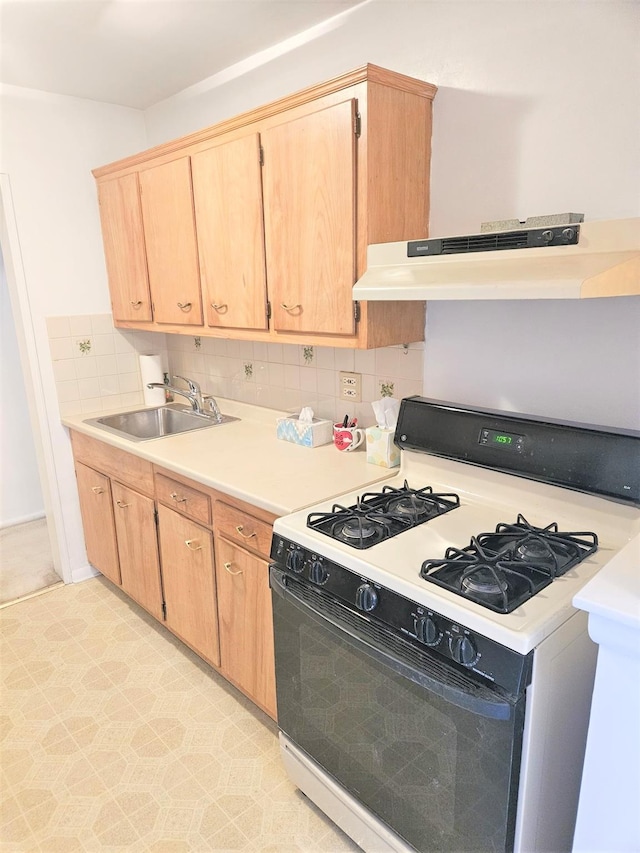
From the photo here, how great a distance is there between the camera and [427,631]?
117 cm

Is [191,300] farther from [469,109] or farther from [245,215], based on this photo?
[469,109]

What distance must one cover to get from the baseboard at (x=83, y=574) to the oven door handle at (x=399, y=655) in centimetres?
194

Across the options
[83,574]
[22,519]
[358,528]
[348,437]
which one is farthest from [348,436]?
[22,519]

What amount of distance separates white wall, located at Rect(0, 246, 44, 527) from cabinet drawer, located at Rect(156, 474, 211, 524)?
2020 millimetres

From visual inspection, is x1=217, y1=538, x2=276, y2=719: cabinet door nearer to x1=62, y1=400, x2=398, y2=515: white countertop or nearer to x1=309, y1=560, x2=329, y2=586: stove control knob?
x1=62, y1=400, x2=398, y2=515: white countertop

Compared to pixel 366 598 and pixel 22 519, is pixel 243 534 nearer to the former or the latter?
pixel 366 598

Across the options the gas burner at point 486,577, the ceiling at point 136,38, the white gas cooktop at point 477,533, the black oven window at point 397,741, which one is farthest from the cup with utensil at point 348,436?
the ceiling at point 136,38

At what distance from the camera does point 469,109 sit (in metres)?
1.66

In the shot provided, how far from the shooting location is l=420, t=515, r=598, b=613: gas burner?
1.16 m

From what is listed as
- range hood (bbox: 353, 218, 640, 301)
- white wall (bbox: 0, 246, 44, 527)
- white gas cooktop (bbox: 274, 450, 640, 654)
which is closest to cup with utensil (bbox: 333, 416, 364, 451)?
white gas cooktop (bbox: 274, 450, 640, 654)

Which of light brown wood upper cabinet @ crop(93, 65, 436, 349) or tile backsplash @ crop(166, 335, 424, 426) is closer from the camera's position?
light brown wood upper cabinet @ crop(93, 65, 436, 349)

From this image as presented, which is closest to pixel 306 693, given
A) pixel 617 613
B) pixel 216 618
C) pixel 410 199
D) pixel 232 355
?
pixel 216 618

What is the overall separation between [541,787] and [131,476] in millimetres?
1878

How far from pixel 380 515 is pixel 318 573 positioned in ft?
0.77
